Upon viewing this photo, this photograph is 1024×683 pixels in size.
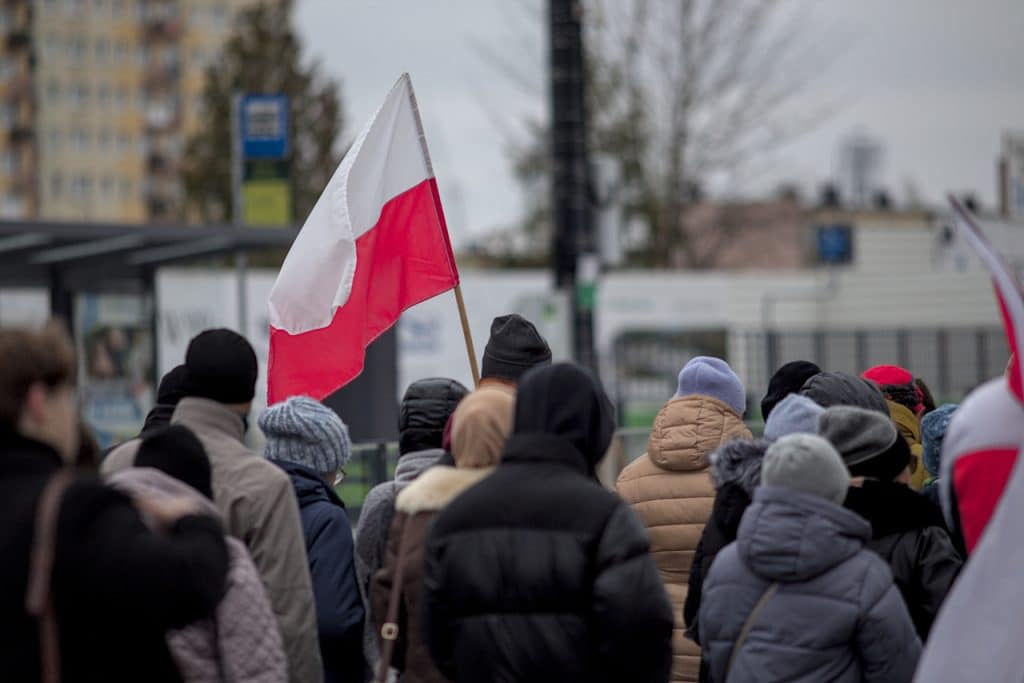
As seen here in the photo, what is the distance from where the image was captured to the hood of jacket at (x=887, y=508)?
5.05 meters

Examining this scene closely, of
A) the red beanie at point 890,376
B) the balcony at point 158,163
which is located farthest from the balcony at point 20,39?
the red beanie at point 890,376

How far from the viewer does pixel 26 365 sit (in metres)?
3.74

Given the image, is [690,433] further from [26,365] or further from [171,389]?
[26,365]

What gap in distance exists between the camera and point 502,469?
14.2 feet

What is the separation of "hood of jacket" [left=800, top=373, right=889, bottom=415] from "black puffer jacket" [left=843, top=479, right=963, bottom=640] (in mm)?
963

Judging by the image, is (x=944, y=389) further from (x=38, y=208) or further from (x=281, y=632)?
(x=38, y=208)

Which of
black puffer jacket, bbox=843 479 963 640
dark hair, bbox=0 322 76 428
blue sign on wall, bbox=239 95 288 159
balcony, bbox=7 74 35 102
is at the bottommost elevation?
black puffer jacket, bbox=843 479 963 640

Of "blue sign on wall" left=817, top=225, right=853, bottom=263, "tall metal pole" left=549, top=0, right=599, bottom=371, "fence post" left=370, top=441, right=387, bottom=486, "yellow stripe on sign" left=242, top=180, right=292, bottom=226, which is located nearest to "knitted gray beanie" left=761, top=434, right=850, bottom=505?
"fence post" left=370, top=441, right=387, bottom=486

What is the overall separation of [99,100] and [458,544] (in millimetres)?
98402

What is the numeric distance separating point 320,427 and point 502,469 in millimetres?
1550

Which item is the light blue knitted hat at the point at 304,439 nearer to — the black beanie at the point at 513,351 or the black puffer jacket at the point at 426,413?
the black puffer jacket at the point at 426,413

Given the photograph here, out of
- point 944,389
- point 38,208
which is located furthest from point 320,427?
point 38,208

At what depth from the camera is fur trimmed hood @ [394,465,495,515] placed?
465 cm

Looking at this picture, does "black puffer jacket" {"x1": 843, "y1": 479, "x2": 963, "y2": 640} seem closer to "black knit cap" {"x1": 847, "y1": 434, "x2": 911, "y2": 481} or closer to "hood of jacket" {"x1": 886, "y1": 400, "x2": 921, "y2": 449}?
"black knit cap" {"x1": 847, "y1": 434, "x2": 911, "y2": 481}
